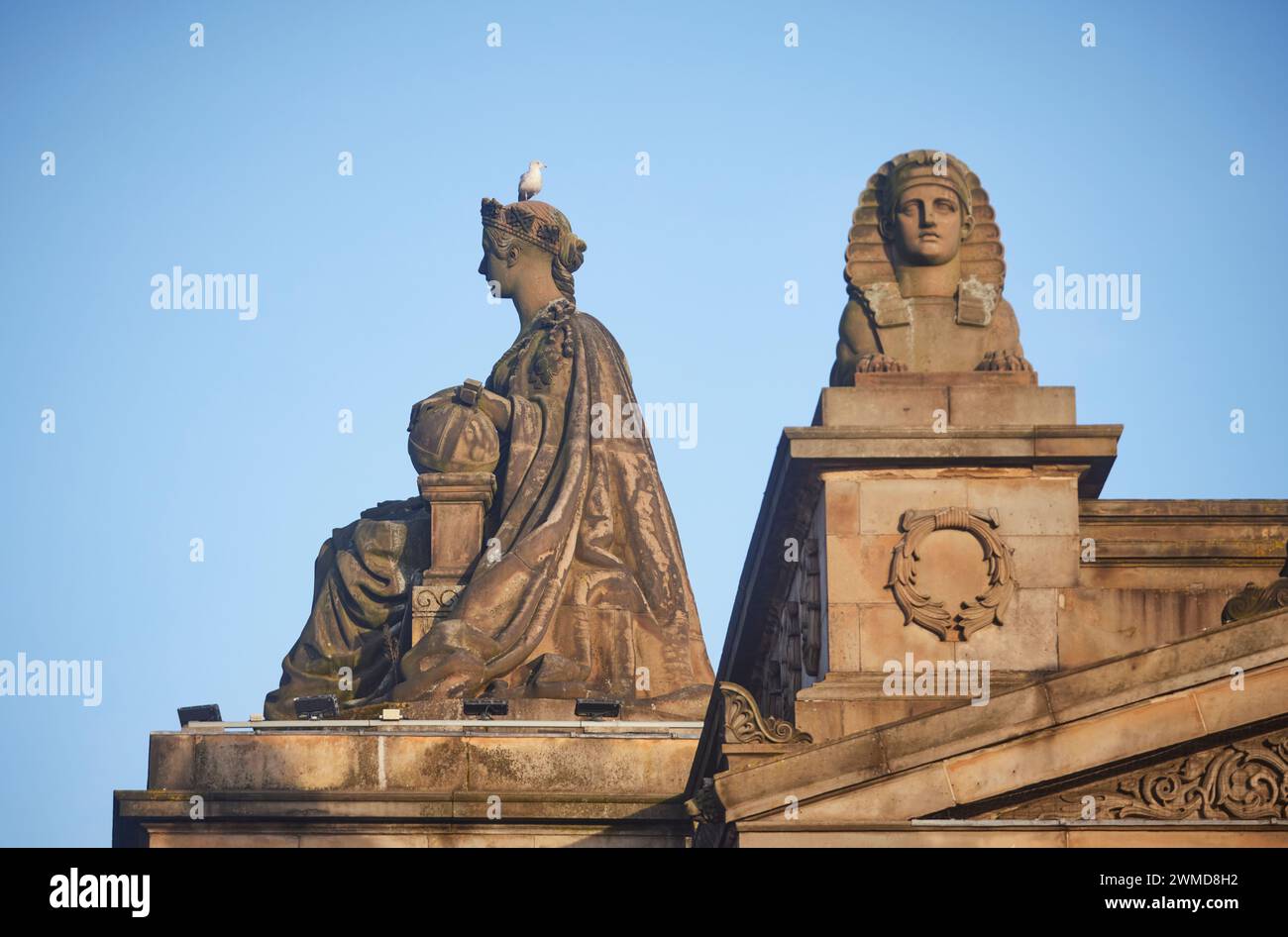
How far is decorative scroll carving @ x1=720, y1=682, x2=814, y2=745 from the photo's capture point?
87.5 ft

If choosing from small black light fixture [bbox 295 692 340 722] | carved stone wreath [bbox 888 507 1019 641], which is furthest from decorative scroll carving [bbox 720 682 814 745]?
small black light fixture [bbox 295 692 340 722]

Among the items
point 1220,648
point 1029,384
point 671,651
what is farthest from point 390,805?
point 1220,648

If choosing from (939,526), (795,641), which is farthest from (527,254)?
(939,526)

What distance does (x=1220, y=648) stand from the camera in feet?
85.1

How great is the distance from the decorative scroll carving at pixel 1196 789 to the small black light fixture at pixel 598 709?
1092 cm

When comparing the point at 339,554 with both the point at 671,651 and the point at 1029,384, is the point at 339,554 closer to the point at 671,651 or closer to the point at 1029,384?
the point at 671,651

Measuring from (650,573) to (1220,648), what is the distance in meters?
15.2

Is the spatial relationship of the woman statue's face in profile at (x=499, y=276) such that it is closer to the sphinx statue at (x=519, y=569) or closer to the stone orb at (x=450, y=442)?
the sphinx statue at (x=519, y=569)

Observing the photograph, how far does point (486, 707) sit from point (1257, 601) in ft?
38.1

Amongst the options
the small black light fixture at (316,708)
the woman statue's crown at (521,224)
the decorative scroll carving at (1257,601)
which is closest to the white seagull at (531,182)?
the woman statue's crown at (521,224)

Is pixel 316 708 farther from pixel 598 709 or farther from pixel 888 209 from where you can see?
pixel 888 209

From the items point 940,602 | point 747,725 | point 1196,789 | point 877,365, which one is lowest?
point 1196,789

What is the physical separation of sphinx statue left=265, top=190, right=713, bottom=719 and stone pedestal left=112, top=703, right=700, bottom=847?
270 centimetres

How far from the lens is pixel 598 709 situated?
36.5m
